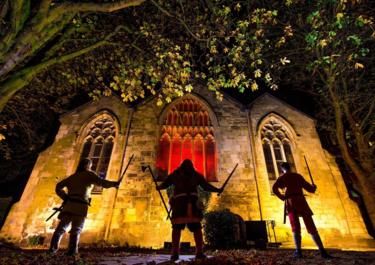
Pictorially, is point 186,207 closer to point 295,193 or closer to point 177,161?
point 295,193

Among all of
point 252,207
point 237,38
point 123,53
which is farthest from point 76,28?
point 252,207

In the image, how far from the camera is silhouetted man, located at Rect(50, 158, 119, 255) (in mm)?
4846

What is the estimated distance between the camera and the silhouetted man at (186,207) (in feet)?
13.9

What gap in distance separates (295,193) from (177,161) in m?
6.31

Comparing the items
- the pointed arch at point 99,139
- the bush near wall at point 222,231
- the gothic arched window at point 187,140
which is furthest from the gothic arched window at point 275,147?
the pointed arch at point 99,139

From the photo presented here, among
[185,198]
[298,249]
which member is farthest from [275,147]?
[185,198]

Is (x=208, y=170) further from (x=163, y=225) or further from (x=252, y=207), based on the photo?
(x=163, y=225)

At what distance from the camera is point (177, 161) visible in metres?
10.8

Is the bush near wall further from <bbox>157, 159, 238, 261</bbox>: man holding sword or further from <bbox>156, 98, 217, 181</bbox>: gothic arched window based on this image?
<bbox>157, 159, 238, 261</bbox>: man holding sword

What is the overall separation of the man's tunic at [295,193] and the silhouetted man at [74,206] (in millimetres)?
3950

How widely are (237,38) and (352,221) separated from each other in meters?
8.48

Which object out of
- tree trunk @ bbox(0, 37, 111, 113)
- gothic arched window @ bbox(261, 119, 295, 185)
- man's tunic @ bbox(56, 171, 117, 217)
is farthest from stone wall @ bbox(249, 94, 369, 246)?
tree trunk @ bbox(0, 37, 111, 113)

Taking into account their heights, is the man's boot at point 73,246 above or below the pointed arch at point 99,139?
below

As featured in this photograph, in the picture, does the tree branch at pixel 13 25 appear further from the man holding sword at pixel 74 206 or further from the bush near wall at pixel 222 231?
the bush near wall at pixel 222 231
